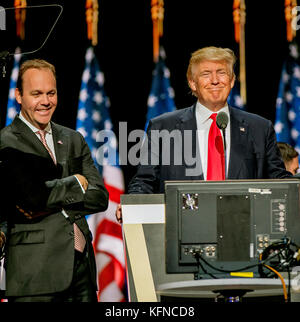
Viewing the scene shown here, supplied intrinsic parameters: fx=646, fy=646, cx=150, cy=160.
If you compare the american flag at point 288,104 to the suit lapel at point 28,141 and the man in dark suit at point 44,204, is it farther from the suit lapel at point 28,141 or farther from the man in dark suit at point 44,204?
the suit lapel at point 28,141

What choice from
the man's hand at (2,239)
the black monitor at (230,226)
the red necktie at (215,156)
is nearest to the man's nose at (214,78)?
the red necktie at (215,156)

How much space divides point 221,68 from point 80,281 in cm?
→ 141

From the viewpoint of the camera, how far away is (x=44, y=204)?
10.6 feet

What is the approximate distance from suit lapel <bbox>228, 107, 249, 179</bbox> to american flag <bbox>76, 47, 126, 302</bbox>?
3.06 metres

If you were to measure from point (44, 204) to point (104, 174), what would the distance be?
3.55 metres

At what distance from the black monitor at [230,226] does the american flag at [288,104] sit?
4237 millimetres

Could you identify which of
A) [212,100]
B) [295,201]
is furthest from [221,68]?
[295,201]

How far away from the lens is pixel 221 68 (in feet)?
12.0

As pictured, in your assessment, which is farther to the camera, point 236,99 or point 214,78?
point 236,99

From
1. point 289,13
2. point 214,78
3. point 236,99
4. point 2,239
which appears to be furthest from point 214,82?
point 289,13

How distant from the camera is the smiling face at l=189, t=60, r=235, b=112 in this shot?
365 cm

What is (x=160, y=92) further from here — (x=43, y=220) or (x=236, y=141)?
(x=43, y=220)
